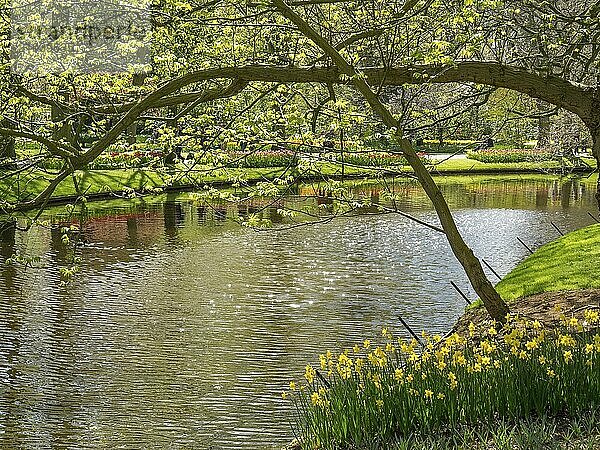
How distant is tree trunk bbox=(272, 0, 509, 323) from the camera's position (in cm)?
723

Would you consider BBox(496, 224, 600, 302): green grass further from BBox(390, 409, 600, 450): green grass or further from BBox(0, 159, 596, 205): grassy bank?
BBox(390, 409, 600, 450): green grass

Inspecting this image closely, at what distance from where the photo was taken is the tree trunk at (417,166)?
723cm

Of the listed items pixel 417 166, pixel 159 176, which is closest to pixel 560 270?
pixel 417 166

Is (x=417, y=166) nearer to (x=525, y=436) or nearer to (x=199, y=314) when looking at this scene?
(x=525, y=436)

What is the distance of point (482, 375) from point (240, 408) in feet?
11.5

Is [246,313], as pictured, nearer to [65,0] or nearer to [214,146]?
[214,146]

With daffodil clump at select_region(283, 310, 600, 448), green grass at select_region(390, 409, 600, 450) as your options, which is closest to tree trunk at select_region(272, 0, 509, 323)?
daffodil clump at select_region(283, 310, 600, 448)

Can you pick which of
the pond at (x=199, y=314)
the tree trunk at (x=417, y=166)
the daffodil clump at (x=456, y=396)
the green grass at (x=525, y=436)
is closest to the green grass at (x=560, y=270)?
the pond at (x=199, y=314)

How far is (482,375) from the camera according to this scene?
17.4ft

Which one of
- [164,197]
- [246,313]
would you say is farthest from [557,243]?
[164,197]

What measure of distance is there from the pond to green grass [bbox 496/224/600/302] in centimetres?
115

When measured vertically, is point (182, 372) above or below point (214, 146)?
below

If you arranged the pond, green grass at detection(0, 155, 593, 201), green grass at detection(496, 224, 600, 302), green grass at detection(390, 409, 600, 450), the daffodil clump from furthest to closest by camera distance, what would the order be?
green grass at detection(496, 224, 600, 302) < green grass at detection(0, 155, 593, 201) < the pond < the daffodil clump < green grass at detection(390, 409, 600, 450)

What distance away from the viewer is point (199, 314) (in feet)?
40.1
